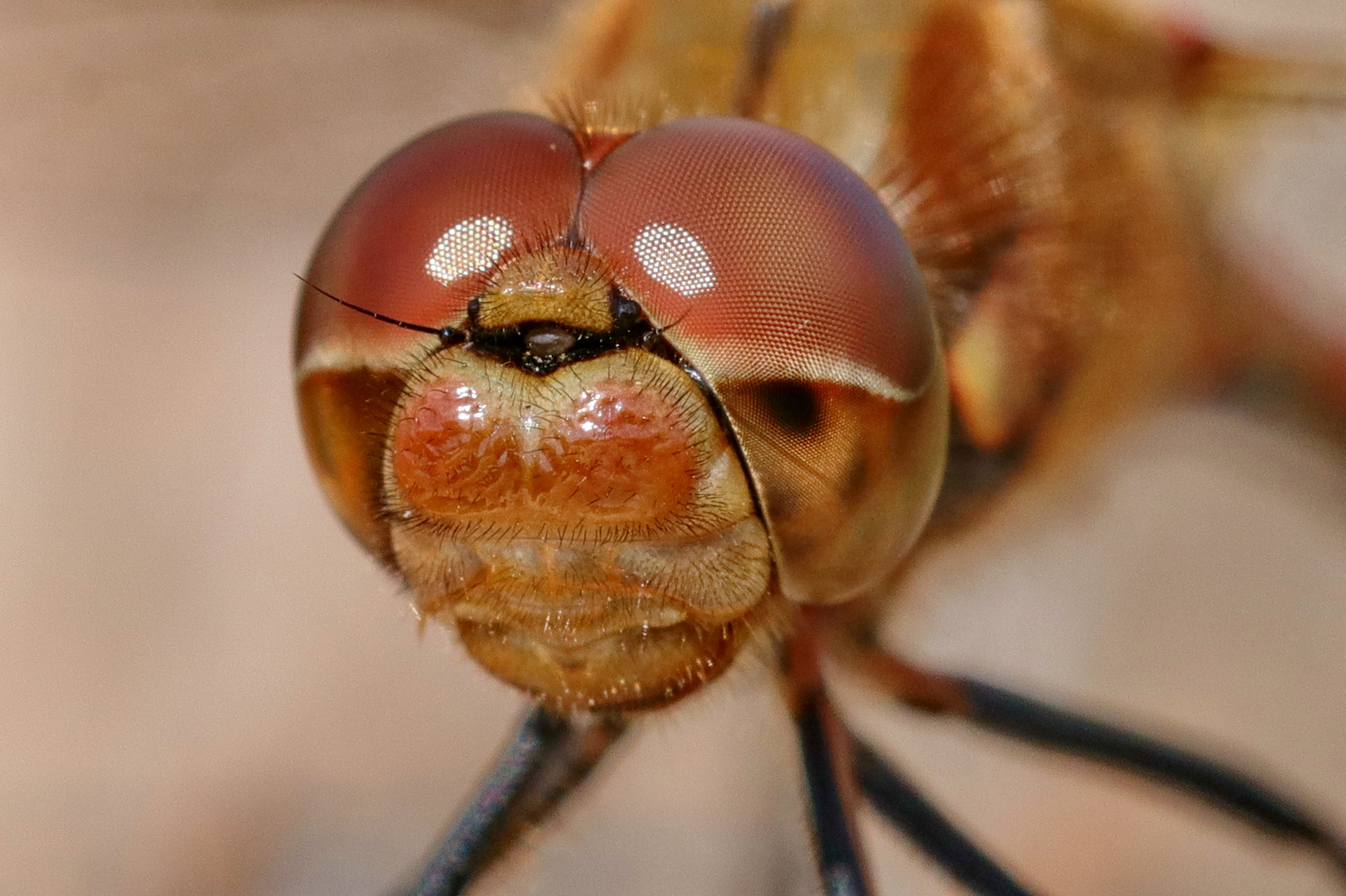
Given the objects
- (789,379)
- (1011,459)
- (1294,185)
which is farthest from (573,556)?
(1294,185)

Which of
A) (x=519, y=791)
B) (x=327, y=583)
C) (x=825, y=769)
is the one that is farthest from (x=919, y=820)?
(x=327, y=583)

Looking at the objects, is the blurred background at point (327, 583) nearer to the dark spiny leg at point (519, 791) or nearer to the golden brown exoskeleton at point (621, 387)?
the dark spiny leg at point (519, 791)

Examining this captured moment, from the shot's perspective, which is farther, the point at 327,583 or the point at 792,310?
the point at 327,583

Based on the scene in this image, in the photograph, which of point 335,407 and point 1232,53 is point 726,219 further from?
point 1232,53

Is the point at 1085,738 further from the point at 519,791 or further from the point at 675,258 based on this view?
the point at 675,258

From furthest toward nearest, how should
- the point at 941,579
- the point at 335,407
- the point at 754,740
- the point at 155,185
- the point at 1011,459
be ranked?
1. the point at 155,185
2. the point at 754,740
3. the point at 941,579
4. the point at 1011,459
5. the point at 335,407

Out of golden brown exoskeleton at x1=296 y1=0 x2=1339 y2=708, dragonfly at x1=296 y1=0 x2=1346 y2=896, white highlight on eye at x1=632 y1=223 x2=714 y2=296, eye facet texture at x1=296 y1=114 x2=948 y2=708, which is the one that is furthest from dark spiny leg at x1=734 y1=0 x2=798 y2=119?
white highlight on eye at x1=632 y1=223 x2=714 y2=296
